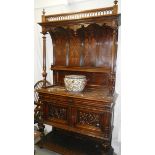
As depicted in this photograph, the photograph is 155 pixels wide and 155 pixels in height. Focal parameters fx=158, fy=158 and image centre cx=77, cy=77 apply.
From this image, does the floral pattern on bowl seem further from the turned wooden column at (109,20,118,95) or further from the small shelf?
the turned wooden column at (109,20,118,95)

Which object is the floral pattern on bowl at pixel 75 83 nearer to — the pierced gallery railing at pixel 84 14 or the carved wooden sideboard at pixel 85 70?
the carved wooden sideboard at pixel 85 70

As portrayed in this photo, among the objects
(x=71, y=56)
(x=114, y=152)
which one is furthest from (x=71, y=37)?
(x=114, y=152)

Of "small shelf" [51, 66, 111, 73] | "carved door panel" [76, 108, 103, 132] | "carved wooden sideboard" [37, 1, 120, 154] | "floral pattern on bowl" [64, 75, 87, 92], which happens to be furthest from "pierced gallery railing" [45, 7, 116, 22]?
"carved door panel" [76, 108, 103, 132]

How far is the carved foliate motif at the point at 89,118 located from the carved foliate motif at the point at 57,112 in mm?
231

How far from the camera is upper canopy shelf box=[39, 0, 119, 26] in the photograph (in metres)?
1.82

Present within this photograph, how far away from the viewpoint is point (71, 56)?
250 cm

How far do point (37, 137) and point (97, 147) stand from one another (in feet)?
3.39

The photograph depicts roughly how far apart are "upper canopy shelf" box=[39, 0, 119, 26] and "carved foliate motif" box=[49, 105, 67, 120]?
1.18 metres

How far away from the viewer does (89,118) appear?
2.01 metres

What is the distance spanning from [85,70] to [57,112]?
72 centimetres

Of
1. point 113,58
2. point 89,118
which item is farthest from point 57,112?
point 113,58

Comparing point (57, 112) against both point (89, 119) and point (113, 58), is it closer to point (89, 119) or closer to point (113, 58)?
point (89, 119)
